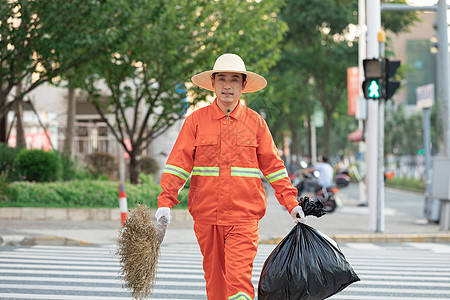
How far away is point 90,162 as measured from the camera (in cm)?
2531

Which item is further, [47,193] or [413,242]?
[47,193]

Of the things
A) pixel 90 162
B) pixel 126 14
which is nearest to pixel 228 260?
pixel 126 14

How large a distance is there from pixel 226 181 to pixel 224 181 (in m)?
0.01

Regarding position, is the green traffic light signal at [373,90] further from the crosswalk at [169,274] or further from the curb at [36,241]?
the curb at [36,241]

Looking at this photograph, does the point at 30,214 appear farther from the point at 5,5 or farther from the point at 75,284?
the point at 75,284

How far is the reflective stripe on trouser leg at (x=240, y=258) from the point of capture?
15.5 ft

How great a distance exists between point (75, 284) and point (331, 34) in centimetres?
2881

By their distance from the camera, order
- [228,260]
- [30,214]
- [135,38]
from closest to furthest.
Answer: [228,260] < [30,214] < [135,38]

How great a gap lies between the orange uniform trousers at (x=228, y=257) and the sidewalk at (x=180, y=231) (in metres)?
7.78

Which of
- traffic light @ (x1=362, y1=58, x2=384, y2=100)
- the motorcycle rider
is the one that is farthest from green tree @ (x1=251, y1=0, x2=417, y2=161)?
traffic light @ (x1=362, y1=58, x2=384, y2=100)

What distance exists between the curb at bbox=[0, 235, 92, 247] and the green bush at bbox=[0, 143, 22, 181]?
683cm

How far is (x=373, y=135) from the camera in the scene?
15.4 meters

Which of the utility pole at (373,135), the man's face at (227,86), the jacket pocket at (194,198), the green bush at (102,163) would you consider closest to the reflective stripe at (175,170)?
the jacket pocket at (194,198)

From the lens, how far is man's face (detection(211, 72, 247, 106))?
16.5 ft
